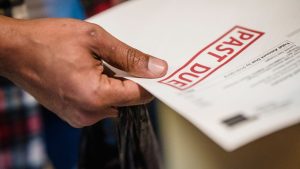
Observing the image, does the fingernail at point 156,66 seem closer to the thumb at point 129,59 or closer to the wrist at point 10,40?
the thumb at point 129,59

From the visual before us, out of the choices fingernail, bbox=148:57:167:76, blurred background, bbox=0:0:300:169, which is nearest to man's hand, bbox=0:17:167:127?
fingernail, bbox=148:57:167:76

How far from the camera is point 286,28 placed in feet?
1.66

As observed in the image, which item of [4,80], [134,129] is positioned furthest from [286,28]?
[4,80]

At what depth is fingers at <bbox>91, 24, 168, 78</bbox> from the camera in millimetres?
454

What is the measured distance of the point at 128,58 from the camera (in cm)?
46

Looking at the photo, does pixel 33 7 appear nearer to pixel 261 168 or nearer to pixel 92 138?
pixel 92 138

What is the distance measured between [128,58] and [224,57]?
119 mm

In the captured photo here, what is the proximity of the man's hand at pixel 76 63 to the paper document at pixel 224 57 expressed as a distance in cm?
3

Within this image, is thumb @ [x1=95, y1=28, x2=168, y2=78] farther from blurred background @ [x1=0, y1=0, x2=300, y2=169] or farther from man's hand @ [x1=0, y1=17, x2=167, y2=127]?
blurred background @ [x1=0, y1=0, x2=300, y2=169]

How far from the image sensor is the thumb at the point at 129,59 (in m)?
0.45

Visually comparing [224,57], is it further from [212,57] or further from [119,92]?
[119,92]

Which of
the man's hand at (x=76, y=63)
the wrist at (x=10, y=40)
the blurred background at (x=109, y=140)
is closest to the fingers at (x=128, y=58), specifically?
the man's hand at (x=76, y=63)

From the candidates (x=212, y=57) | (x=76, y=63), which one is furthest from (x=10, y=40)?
(x=212, y=57)

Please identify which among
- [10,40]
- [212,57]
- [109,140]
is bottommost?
[109,140]
